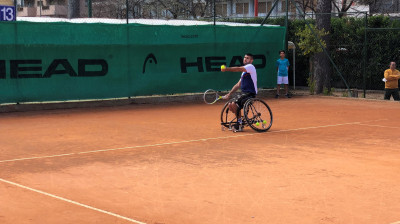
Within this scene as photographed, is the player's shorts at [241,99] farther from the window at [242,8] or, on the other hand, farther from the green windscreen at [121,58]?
the window at [242,8]

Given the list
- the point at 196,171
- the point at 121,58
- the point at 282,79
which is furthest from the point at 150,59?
the point at 196,171

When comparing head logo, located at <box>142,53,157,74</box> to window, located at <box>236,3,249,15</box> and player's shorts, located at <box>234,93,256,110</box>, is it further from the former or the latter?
window, located at <box>236,3,249,15</box>

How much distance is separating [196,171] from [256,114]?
454 centimetres

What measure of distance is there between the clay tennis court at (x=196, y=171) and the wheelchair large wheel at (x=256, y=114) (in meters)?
0.21

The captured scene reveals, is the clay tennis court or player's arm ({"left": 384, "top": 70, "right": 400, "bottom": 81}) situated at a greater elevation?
player's arm ({"left": 384, "top": 70, "right": 400, "bottom": 81})

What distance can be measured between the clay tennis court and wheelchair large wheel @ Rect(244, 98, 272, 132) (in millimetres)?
206

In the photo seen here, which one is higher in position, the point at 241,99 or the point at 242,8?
the point at 242,8

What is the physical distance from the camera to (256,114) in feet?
45.4

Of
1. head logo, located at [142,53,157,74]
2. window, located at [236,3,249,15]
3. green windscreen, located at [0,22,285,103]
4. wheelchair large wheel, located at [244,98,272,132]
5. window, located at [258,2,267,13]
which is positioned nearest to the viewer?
wheelchair large wheel, located at [244,98,272,132]

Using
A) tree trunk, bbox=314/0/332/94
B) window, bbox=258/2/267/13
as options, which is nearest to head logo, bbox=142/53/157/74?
tree trunk, bbox=314/0/332/94

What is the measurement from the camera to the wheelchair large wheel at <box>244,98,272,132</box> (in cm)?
1373

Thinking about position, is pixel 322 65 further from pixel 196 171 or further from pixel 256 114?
pixel 196 171

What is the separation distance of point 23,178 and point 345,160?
4.91 meters

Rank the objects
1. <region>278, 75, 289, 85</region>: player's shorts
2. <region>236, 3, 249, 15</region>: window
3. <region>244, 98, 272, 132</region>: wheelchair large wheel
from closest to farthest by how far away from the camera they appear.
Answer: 1. <region>244, 98, 272, 132</region>: wheelchair large wheel
2. <region>278, 75, 289, 85</region>: player's shorts
3. <region>236, 3, 249, 15</region>: window
